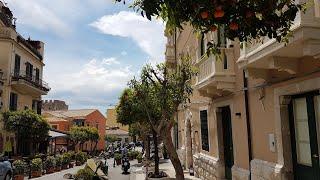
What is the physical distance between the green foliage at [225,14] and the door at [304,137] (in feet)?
16.0

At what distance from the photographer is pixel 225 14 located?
3941 mm

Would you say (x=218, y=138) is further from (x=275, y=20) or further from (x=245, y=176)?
(x=275, y=20)

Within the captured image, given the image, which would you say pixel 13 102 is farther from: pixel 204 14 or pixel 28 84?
pixel 204 14

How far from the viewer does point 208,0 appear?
377 cm

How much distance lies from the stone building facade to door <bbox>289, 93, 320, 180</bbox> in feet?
263

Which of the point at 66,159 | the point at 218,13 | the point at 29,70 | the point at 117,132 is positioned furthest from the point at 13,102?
the point at 117,132

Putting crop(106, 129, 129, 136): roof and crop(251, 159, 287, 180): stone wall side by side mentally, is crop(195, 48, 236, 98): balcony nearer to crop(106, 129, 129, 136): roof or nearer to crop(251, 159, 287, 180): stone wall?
crop(251, 159, 287, 180): stone wall

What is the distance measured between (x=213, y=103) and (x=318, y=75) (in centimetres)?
751

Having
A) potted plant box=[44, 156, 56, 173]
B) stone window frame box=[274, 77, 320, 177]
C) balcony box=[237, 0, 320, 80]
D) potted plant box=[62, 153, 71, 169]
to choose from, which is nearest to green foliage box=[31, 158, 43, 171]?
potted plant box=[44, 156, 56, 173]

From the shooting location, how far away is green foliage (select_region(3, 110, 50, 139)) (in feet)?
90.7

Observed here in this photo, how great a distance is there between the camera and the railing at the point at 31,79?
3164 centimetres

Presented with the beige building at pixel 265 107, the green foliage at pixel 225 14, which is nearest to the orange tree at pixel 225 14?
the green foliage at pixel 225 14

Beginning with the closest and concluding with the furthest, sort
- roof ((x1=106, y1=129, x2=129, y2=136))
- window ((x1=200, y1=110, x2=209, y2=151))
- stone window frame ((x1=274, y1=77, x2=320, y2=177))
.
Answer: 1. stone window frame ((x1=274, y1=77, x2=320, y2=177))
2. window ((x1=200, y1=110, x2=209, y2=151))
3. roof ((x1=106, y1=129, x2=129, y2=136))

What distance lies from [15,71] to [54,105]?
189ft
